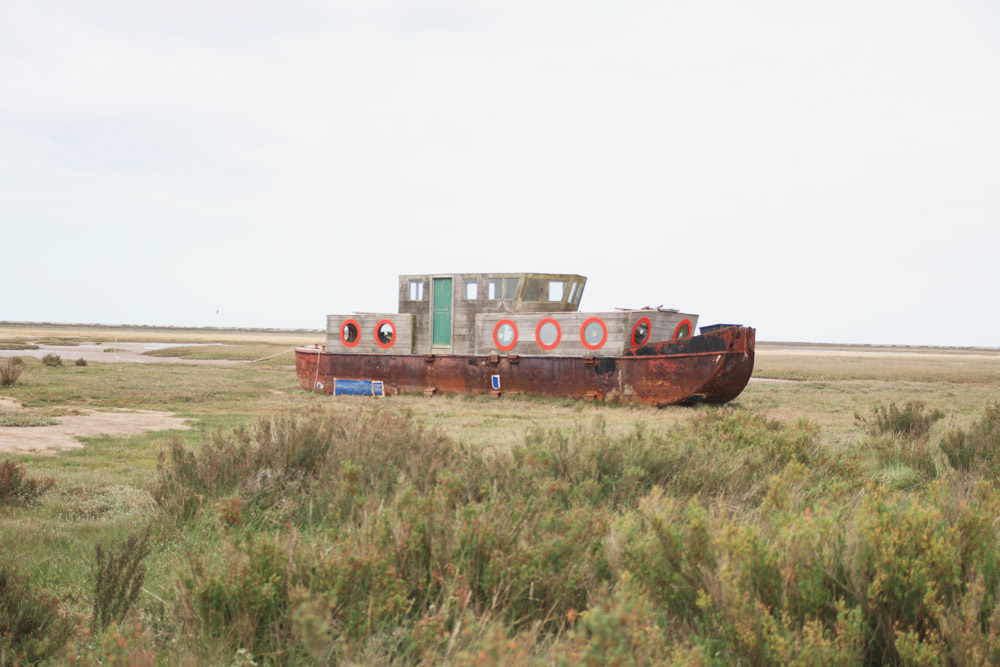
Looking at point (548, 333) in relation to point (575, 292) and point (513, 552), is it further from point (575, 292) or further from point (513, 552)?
point (513, 552)

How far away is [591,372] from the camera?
17.3 metres

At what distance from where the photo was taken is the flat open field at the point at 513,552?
9.52ft

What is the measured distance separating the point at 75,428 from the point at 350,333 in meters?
10.6

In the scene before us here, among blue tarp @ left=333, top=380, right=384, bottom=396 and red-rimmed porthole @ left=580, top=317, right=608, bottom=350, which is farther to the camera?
blue tarp @ left=333, top=380, right=384, bottom=396

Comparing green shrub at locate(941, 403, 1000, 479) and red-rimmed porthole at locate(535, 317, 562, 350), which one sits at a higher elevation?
red-rimmed porthole at locate(535, 317, 562, 350)

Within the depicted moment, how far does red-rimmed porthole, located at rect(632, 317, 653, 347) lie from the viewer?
17172mm

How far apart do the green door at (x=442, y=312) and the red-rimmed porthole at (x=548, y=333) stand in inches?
118

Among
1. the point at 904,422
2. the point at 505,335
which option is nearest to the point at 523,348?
the point at 505,335

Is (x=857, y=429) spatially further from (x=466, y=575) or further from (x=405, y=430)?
(x=466, y=575)

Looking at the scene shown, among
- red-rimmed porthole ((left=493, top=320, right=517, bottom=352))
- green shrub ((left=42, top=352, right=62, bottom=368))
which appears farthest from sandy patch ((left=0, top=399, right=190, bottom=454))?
green shrub ((left=42, top=352, right=62, bottom=368))

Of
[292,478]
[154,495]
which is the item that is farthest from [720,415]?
[154,495]

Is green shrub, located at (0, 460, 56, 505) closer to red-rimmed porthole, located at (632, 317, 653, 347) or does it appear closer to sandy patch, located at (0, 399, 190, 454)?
sandy patch, located at (0, 399, 190, 454)

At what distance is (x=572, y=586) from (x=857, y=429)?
10.2 meters

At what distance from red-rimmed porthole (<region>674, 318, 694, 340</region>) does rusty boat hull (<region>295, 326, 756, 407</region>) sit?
1618mm
